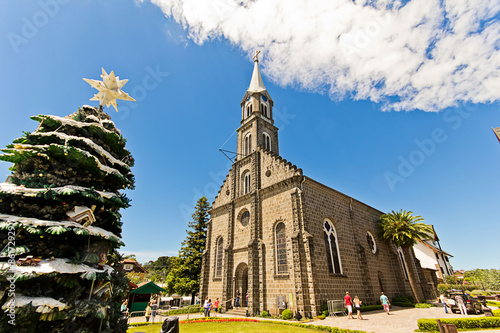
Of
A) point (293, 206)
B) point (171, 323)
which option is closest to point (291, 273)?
point (293, 206)

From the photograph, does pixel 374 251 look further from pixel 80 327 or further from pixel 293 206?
pixel 80 327

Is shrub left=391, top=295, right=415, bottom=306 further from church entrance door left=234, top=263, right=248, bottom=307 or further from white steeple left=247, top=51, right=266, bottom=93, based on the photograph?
white steeple left=247, top=51, right=266, bottom=93

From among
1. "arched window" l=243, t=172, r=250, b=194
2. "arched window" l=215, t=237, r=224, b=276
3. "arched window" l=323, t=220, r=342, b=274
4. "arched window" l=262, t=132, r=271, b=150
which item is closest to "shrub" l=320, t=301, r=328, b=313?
"arched window" l=323, t=220, r=342, b=274

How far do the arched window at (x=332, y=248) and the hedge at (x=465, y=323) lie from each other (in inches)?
316

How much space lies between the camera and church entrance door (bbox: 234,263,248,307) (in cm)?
2238

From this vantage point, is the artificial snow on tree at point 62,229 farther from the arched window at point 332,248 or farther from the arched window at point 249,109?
the arched window at point 249,109

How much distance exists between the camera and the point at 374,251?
2719 cm

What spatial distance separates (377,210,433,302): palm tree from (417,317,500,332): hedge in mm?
12238

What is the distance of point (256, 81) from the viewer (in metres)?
33.2

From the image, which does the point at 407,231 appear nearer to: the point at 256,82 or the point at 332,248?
the point at 332,248

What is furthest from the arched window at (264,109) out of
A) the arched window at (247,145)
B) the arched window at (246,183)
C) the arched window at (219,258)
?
the arched window at (219,258)

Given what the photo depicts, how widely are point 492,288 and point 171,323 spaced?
98956mm

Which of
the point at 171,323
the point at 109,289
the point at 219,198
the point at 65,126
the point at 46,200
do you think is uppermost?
the point at 219,198

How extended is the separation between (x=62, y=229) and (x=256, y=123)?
24.0 m
